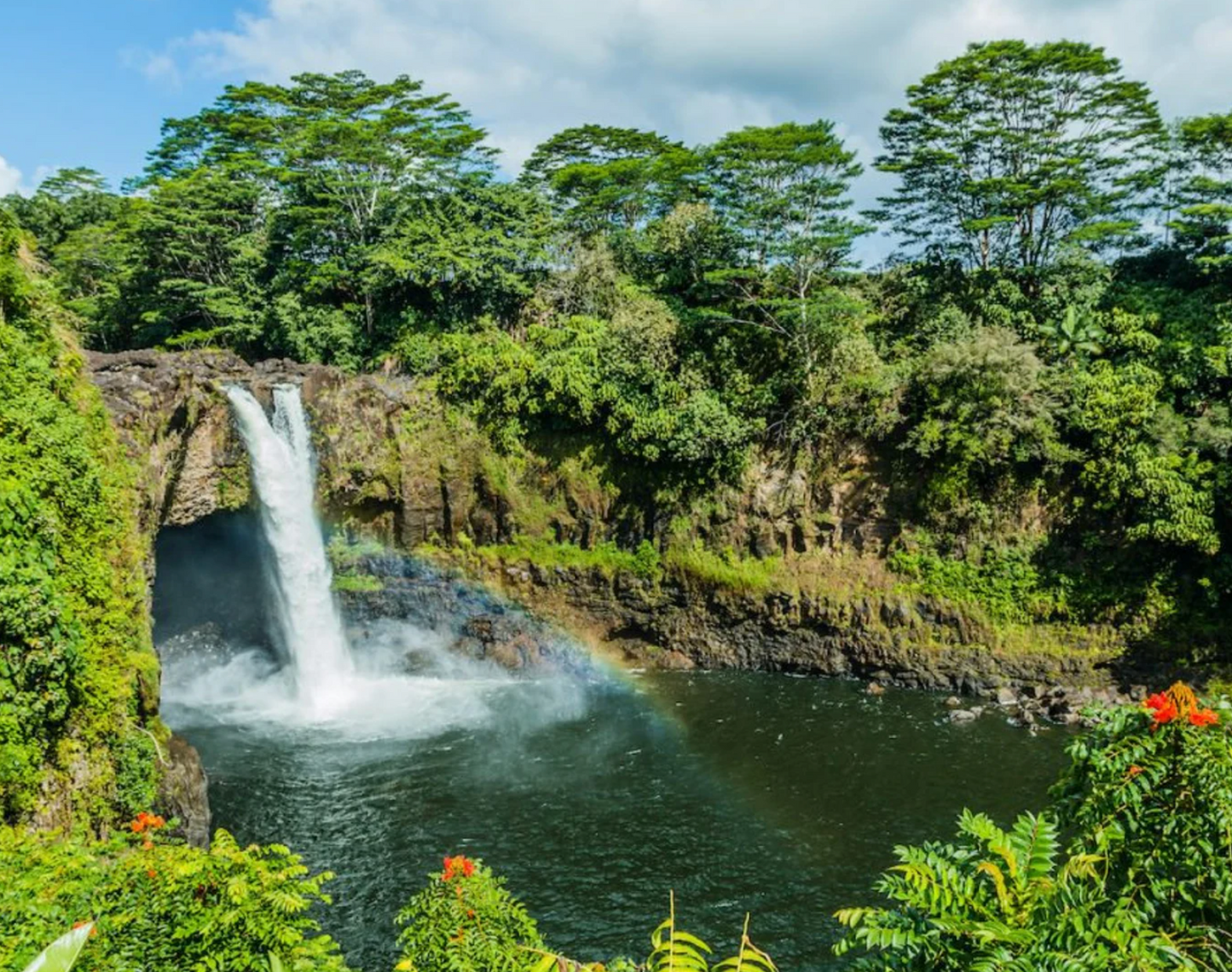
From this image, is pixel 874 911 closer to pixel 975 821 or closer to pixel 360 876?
pixel 975 821

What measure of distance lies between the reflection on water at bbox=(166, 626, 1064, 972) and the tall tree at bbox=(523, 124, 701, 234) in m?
22.0

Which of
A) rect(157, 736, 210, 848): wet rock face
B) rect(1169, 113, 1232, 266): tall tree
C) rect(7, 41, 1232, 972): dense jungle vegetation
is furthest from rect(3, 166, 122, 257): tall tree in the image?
rect(1169, 113, 1232, 266): tall tree

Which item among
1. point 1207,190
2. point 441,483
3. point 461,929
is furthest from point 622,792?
point 1207,190

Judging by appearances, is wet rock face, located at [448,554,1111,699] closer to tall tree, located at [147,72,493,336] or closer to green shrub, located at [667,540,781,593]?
green shrub, located at [667,540,781,593]

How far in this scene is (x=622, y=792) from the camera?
19734 millimetres

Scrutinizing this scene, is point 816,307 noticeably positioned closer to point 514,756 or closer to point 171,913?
point 514,756

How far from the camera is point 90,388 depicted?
17625mm

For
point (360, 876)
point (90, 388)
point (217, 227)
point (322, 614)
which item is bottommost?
point (360, 876)

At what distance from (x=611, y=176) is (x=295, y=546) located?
21.9m

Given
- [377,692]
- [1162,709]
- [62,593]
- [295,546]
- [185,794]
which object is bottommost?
[377,692]

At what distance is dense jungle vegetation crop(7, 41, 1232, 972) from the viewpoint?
227 inches

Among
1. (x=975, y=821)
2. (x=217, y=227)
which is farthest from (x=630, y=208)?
(x=975, y=821)

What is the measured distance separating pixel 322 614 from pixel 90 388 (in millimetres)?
12523

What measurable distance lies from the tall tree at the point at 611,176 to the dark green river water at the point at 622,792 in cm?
2228
